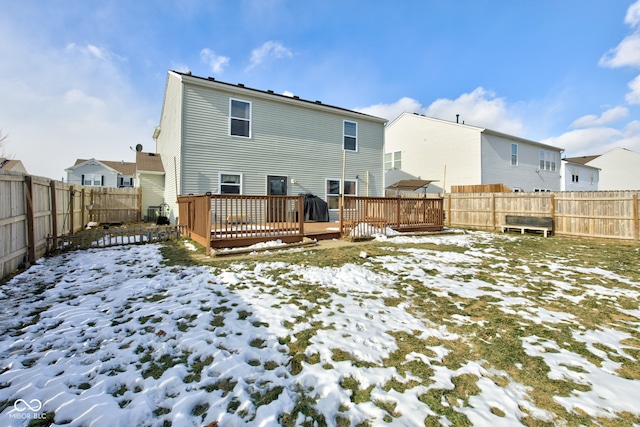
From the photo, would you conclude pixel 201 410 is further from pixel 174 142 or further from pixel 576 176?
pixel 576 176

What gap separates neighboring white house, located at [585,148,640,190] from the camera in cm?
2902

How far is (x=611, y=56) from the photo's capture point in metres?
14.4

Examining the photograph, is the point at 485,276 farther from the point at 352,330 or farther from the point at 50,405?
the point at 50,405

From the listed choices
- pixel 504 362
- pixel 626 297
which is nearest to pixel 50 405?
pixel 504 362

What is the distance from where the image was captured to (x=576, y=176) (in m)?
25.0

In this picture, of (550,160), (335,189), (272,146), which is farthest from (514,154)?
(272,146)

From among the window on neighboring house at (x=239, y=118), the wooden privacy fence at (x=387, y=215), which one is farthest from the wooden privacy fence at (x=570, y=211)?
the window on neighboring house at (x=239, y=118)

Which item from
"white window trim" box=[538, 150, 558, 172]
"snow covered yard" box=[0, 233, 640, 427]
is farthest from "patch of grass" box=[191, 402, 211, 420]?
"white window trim" box=[538, 150, 558, 172]

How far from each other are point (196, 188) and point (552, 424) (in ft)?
35.8

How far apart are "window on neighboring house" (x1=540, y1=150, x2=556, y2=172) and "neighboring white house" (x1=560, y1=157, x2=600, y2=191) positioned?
70.5 inches

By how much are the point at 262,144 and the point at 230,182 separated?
213cm

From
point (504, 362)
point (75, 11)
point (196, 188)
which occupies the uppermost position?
point (75, 11)

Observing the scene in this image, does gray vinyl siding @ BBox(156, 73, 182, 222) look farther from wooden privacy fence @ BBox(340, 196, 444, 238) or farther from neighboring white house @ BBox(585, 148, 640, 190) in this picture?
neighboring white house @ BBox(585, 148, 640, 190)

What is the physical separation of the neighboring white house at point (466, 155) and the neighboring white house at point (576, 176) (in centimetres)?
132
